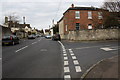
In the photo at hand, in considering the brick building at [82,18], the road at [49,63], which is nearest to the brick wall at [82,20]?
the brick building at [82,18]

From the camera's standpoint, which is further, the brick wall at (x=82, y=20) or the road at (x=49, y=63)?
the brick wall at (x=82, y=20)

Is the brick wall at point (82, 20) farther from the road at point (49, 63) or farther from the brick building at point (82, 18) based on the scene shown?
the road at point (49, 63)

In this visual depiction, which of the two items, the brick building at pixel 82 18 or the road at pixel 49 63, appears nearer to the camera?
the road at pixel 49 63

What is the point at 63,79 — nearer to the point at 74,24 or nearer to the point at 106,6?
the point at 106,6

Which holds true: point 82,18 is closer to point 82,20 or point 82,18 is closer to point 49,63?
point 82,20

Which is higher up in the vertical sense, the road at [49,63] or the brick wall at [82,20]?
the brick wall at [82,20]

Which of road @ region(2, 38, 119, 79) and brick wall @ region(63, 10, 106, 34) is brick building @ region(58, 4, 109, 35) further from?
road @ region(2, 38, 119, 79)

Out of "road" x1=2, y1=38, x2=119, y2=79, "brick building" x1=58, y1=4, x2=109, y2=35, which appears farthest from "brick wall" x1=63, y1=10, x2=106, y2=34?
"road" x1=2, y1=38, x2=119, y2=79

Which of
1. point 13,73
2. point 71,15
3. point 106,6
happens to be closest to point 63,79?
point 13,73

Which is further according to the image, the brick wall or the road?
the brick wall

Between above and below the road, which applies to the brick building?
above

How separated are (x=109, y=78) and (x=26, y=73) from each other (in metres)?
3.11

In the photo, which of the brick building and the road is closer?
the road

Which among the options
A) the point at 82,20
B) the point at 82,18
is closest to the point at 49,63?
the point at 82,20
